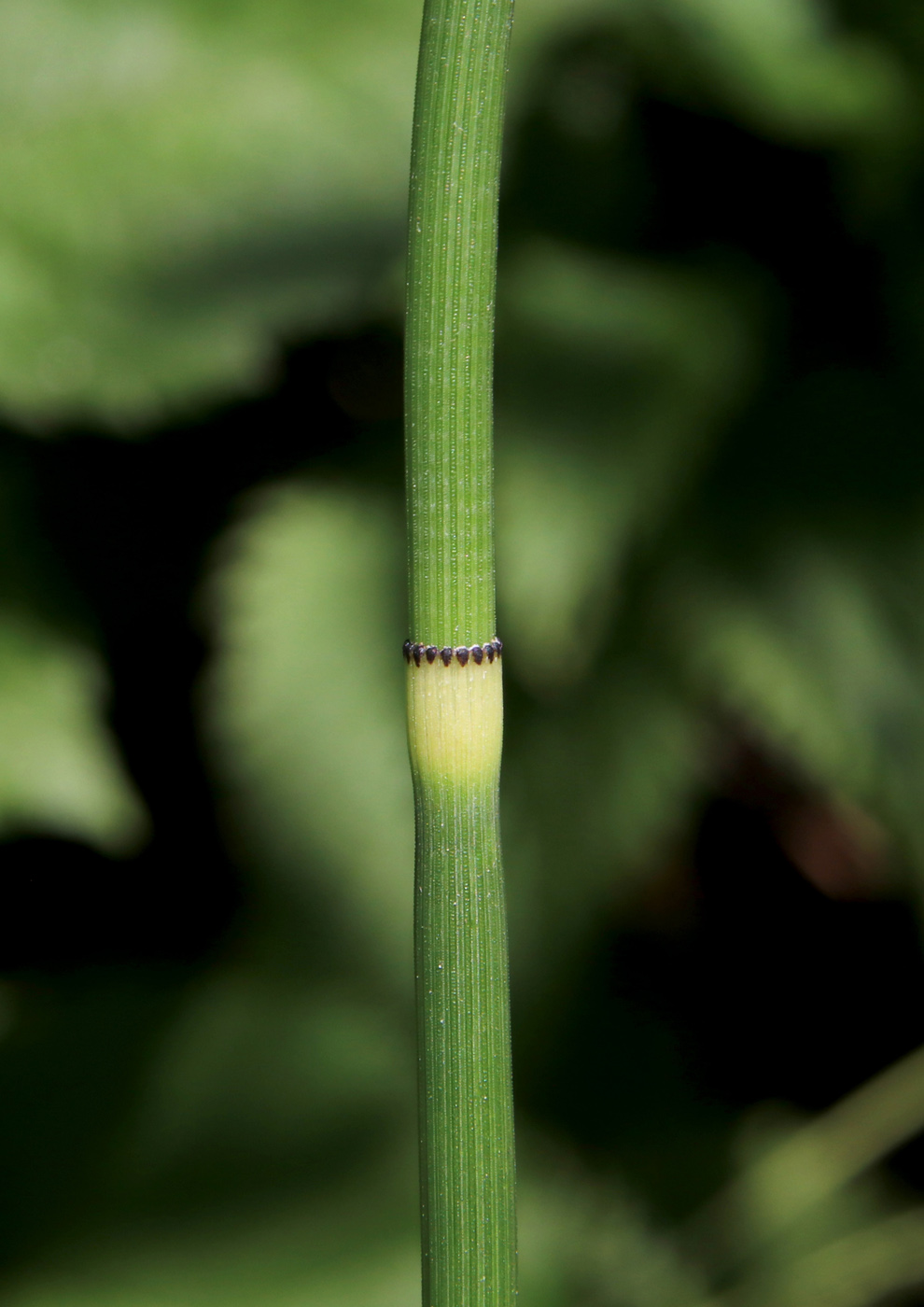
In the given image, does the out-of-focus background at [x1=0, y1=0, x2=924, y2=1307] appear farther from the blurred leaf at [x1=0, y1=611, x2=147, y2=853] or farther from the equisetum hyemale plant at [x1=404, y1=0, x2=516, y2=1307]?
the equisetum hyemale plant at [x1=404, y1=0, x2=516, y2=1307]

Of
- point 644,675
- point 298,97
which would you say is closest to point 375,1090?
point 644,675

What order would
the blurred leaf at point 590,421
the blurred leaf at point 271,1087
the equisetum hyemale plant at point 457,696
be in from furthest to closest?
the blurred leaf at point 271,1087
the blurred leaf at point 590,421
the equisetum hyemale plant at point 457,696

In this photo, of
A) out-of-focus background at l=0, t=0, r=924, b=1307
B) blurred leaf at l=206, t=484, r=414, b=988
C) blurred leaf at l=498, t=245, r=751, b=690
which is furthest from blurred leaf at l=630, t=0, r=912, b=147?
blurred leaf at l=206, t=484, r=414, b=988

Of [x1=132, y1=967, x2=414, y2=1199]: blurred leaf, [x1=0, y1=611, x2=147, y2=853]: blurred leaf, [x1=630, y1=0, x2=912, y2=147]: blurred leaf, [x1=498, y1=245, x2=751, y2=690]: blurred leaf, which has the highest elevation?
[x1=630, y1=0, x2=912, y2=147]: blurred leaf

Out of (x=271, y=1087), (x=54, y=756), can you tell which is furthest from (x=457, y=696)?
(x=271, y=1087)

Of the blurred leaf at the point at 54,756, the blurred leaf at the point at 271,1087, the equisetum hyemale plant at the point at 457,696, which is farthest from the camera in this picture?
the blurred leaf at the point at 271,1087

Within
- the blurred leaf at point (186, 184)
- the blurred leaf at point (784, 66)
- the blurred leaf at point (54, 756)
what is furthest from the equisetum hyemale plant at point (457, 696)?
the blurred leaf at point (784, 66)

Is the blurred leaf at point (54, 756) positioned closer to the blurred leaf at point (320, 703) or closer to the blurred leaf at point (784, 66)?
the blurred leaf at point (320, 703)

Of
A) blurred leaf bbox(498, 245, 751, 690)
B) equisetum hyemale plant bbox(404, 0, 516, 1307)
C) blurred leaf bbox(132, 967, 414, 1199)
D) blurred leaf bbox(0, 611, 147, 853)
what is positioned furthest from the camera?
blurred leaf bbox(132, 967, 414, 1199)

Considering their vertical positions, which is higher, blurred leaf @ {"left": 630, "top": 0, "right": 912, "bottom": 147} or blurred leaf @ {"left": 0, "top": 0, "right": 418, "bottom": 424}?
blurred leaf @ {"left": 630, "top": 0, "right": 912, "bottom": 147}
